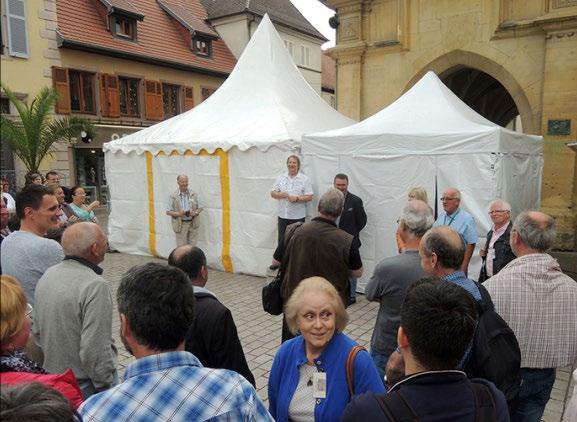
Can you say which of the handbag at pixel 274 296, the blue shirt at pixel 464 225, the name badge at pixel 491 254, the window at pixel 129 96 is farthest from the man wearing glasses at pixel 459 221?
the window at pixel 129 96

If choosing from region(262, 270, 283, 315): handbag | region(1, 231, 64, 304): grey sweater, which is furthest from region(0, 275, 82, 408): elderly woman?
region(262, 270, 283, 315): handbag

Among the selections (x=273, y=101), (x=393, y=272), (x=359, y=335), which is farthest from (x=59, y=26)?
(x=393, y=272)

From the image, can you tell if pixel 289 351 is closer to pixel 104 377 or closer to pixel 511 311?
pixel 104 377

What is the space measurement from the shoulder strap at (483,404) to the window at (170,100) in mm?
21954

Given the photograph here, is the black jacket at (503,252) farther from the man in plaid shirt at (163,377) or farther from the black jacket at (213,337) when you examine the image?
the man in plaid shirt at (163,377)

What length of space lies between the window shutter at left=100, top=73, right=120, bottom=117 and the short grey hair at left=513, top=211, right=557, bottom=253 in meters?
19.4

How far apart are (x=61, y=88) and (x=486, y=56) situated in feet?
50.3

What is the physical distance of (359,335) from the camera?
5145mm

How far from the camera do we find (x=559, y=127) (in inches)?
340

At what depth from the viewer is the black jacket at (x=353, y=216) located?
249 inches

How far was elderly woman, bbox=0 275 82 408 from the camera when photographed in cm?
144

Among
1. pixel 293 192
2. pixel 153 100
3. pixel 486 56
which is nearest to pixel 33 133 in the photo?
pixel 293 192

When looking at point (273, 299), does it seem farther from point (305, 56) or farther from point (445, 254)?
point (305, 56)

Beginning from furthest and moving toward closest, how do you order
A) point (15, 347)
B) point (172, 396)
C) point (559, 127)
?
point (559, 127), point (15, 347), point (172, 396)
